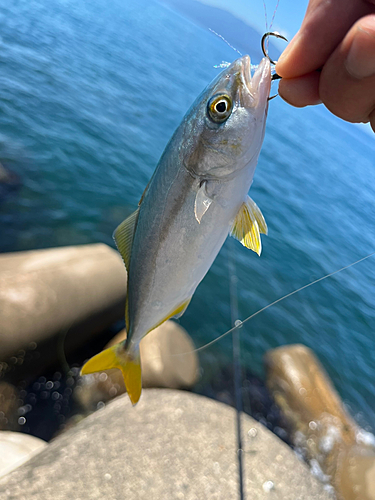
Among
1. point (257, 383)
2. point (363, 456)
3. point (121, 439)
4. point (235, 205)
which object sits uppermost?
point (235, 205)

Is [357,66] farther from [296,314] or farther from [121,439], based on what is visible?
[296,314]

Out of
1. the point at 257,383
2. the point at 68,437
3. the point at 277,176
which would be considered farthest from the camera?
the point at 277,176

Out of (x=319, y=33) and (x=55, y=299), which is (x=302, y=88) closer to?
(x=319, y=33)

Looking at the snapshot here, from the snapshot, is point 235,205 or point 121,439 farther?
point 121,439

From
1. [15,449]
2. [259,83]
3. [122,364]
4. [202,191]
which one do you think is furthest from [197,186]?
[15,449]

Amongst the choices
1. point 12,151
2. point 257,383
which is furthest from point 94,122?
point 257,383

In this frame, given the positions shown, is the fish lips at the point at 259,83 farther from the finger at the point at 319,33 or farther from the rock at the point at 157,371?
the rock at the point at 157,371

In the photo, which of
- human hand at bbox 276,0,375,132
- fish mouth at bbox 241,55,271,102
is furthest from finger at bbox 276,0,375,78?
fish mouth at bbox 241,55,271,102
